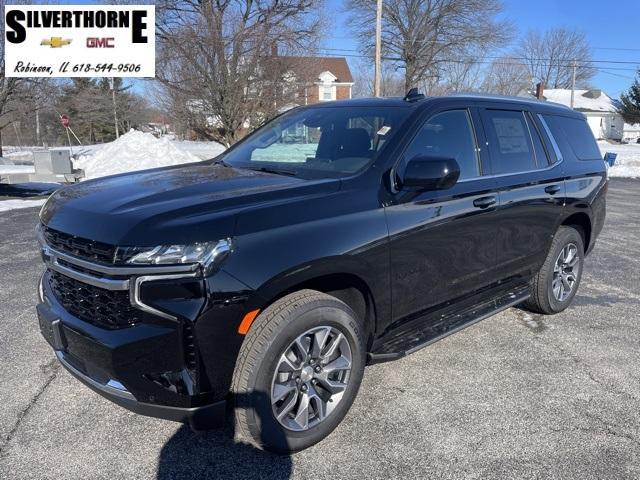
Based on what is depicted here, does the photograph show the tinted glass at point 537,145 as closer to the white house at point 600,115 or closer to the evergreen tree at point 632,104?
the evergreen tree at point 632,104

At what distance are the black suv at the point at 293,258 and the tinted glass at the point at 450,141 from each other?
0.05 ft

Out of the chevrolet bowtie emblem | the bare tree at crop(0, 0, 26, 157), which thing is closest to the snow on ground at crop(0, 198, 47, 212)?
the chevrolet bowtie emblem

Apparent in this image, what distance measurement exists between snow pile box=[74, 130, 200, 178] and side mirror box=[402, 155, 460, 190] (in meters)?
13.9

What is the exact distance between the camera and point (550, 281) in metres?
4.59

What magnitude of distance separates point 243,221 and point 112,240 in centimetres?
59

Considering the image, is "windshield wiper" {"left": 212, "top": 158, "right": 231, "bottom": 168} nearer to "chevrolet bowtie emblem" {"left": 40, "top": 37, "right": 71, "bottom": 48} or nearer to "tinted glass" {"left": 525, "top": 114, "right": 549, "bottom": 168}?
"tinted glass" {"left": 525, "top": 114, "right": 549, "bottom": 168}

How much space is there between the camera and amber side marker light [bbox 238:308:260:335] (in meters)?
2.39

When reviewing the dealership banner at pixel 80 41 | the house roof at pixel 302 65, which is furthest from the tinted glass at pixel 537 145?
the dealership banner at pixel 80 41

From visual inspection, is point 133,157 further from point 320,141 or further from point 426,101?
point 426,101

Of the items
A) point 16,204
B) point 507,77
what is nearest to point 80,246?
point 16,204

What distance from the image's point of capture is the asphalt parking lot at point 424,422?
2.62 metres

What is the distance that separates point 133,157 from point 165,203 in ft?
50.3

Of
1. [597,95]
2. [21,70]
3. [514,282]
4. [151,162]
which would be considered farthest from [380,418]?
[597,95]

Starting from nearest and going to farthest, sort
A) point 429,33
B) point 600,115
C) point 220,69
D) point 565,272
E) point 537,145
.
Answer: point 537,145
point 565,272
point 220,69
point 429,33
point 600,115
